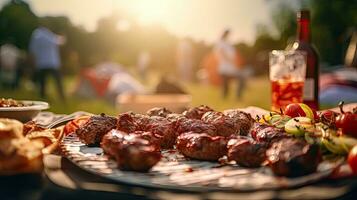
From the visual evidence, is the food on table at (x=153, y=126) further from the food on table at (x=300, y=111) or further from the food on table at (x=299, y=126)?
the food on table at (x=300, y=111)

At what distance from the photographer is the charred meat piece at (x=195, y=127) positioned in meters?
1.72

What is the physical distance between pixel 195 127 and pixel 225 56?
1231 cm

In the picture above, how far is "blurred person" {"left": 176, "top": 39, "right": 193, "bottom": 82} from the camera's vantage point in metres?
24.0

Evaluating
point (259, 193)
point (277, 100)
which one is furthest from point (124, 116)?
point (277, 100)

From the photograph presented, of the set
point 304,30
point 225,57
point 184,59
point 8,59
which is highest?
point 304,30

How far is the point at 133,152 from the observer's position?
1.39 metres

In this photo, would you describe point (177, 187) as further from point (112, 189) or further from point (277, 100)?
point (277, 100)

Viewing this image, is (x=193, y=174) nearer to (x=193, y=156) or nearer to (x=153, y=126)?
(x=193, y=156)

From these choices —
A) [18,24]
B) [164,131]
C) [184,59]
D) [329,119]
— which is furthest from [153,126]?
[18,24]

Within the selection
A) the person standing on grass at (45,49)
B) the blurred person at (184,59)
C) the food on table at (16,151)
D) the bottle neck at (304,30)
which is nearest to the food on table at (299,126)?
the food on table at (16,151)

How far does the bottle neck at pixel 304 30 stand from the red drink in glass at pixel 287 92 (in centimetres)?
28

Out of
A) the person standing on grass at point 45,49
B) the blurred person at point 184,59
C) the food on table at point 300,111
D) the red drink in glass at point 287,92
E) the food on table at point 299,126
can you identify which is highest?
the food on table at point 299,126

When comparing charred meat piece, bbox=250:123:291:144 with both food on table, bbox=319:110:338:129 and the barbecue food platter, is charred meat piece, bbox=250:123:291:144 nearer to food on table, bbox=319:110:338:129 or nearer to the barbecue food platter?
the barbecue food platter

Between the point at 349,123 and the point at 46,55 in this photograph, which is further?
the point at 46,55
